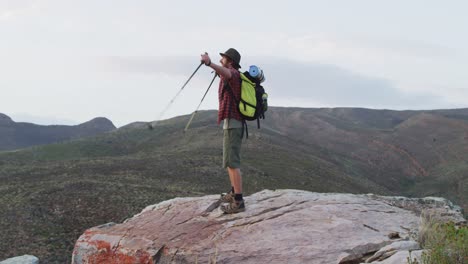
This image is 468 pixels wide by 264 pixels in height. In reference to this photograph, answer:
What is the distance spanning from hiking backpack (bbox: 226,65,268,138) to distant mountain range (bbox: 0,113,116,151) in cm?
12529

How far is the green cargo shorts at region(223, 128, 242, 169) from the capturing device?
11.6 m

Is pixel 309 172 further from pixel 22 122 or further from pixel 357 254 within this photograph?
pixel 22 122

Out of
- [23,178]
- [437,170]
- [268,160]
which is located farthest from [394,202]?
[437,170]

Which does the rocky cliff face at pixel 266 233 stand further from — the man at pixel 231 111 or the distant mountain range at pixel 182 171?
the distant mountain range at pixel 182 171

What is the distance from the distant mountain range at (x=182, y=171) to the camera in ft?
97.2

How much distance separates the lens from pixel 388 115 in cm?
16775

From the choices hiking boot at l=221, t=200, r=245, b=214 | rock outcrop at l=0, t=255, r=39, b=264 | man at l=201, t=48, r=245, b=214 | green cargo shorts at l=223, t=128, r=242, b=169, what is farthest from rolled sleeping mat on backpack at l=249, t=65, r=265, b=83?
rock outcrop at l=0, t=255, r=39, b=264

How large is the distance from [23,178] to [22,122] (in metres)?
118

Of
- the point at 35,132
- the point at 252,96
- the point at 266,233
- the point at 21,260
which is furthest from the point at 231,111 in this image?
the point at 35,132

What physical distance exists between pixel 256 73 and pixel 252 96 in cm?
56

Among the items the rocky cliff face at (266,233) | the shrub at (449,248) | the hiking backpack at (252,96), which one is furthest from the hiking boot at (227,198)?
the shrub at (449,248)

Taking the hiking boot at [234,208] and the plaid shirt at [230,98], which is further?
the hiking boot at [234,208]

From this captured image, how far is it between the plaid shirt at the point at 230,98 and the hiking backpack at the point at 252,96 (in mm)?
85

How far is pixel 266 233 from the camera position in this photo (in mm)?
10820
